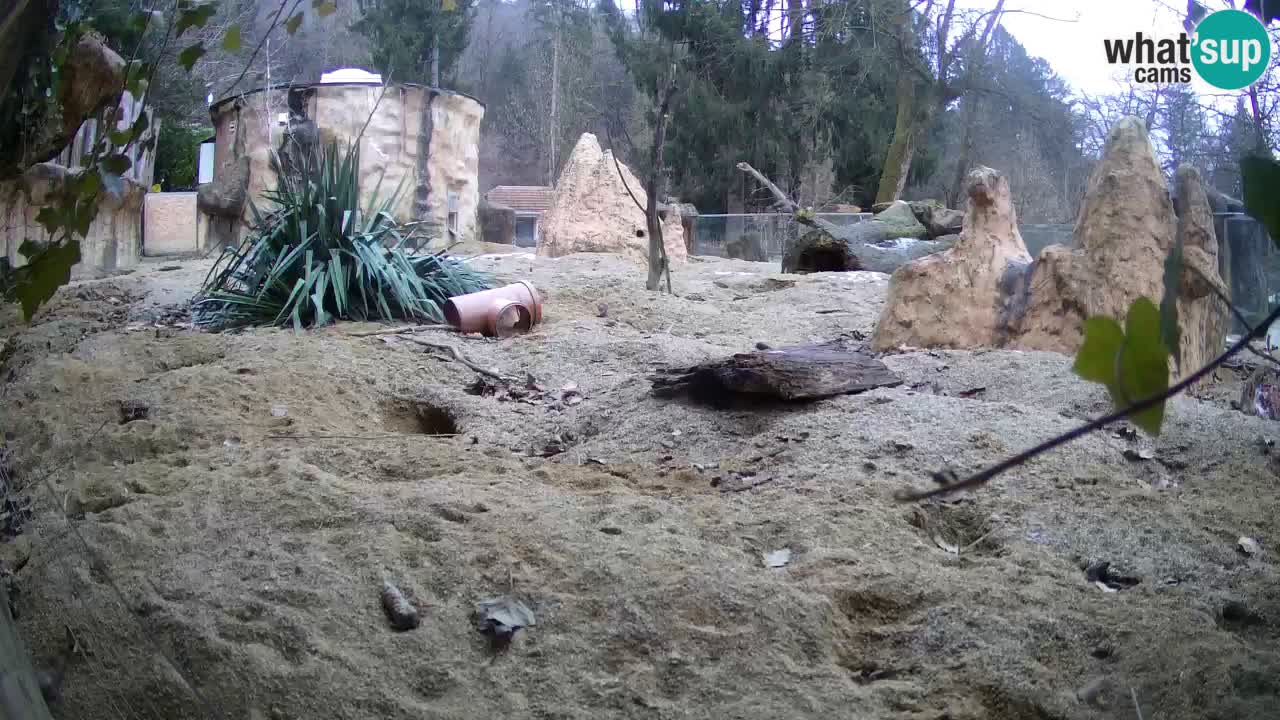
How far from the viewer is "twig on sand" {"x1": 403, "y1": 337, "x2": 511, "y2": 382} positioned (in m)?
4.50

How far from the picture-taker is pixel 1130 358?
0.75 meters

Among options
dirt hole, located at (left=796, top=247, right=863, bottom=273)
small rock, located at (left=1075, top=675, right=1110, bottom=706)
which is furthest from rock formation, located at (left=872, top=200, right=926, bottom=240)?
small rock, located at (left=1075, top=675, right=1110, bottom=706)

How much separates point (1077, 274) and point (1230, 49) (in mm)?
1986

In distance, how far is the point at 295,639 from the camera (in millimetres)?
1954

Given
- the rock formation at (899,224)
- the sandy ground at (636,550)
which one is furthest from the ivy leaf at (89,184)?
the rock formation at (899,224)

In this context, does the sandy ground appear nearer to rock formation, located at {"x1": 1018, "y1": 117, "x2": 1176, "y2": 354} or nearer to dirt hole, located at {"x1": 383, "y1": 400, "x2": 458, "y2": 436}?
dirt hole, located at {"x1": 383, "y1": 400, "x2": 458, "y2": 436}

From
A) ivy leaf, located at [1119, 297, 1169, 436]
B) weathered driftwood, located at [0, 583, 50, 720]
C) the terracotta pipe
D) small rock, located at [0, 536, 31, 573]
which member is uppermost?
ivy leaf, located at [1119, 297, 1169, 436]

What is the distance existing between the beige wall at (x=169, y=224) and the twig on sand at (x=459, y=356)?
37.1 ft

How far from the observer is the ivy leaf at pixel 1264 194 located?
0.80m

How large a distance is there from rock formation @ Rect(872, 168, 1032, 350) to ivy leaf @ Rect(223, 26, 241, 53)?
3.55m

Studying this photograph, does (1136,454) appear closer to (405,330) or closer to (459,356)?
(459,356)

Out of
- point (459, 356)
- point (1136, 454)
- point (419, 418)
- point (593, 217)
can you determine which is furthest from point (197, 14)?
point (593, 217)

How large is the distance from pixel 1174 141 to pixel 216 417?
14.2 ft

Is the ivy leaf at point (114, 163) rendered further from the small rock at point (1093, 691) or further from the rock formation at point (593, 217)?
the rock formation at point (593, 217)
